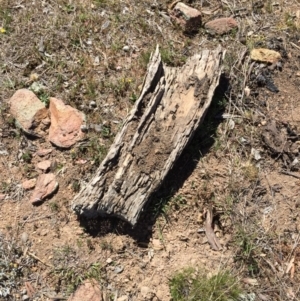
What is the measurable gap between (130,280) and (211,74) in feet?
6.85

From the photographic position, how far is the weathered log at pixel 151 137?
4.26 meters

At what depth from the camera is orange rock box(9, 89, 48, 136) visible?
4906mm

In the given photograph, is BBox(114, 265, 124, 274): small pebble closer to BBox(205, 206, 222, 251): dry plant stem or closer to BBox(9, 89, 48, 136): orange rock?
BBox(205, 206, 222, 251): dry plant stem

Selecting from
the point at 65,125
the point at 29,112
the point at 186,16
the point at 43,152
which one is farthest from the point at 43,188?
the point at 186,16

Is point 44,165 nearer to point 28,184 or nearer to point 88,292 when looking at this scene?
point 28,184

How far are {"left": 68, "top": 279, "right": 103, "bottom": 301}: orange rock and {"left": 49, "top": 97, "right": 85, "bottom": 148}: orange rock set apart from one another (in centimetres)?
137

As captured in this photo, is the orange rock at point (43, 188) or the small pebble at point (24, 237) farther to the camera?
the orange rock at point (43, 188)

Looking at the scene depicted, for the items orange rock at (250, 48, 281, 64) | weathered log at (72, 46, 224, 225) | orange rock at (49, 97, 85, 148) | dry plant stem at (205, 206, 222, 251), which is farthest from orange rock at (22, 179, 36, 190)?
orange rock at (250, 48, 281, 64)

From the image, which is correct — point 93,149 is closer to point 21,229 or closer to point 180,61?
point 21,229

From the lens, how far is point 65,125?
4.85 metres

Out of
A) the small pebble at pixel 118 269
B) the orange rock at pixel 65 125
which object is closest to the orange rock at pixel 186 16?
the orange rock at pixel 65 125

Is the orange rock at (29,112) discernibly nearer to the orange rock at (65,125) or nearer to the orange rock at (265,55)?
the orange rock at (65,125)

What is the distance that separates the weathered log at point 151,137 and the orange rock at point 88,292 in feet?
1.95

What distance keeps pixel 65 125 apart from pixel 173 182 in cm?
123
